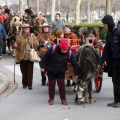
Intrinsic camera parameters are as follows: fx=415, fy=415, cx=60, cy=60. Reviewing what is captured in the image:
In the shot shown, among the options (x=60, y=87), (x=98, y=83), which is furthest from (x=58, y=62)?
(x=98, y=83)

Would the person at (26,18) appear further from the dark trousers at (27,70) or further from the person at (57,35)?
the person at (57,35)

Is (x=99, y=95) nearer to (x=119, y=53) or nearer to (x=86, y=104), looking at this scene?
(x=86, y=104)

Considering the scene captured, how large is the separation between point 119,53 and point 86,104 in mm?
1394

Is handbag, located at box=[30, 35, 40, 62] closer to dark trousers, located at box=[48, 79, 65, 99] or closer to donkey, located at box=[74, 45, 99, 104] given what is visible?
dark trousers, located at box=[48, 79, 65, 99]

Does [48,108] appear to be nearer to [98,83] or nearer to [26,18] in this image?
[98,83]

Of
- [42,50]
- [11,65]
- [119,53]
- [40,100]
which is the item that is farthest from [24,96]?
[11,65]

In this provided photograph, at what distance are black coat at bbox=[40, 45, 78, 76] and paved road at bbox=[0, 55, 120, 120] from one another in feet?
2.64

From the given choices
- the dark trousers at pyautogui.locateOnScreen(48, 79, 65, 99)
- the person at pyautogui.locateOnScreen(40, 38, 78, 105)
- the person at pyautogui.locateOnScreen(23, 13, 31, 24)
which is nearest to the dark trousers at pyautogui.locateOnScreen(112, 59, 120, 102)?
the person at pyautogui.locateOnScreen(40, 38, 78, 105)

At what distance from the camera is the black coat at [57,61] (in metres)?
8.91

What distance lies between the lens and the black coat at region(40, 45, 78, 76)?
8.91 m

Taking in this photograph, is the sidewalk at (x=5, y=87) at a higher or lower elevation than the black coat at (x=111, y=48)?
lower

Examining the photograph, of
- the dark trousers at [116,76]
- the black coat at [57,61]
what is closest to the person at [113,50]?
the dark trousers at [116,76]

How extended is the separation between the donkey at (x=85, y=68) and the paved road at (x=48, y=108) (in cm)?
27

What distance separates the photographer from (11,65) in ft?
53.6
